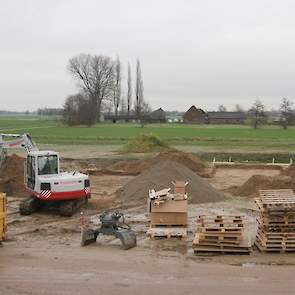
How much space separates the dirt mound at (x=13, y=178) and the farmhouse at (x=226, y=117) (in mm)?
115292

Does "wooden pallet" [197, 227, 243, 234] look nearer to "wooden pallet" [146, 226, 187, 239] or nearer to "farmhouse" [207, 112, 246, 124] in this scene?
"wooden pallet" [146, 226, 187, 239]

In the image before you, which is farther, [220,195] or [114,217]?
[220,195]

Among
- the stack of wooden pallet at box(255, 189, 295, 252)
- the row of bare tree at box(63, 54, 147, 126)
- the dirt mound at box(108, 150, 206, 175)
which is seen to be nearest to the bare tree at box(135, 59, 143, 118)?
the row of bare tree at box(63, 54, 147, 126)

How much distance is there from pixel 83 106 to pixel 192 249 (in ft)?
308

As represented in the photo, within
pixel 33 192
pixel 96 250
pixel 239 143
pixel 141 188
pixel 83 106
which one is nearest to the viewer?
pixel 96 250

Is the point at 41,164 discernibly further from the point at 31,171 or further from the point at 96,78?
the point at 96,78

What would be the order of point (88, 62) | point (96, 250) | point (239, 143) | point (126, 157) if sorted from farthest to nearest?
point (88, 62) → point (239, 143) → point (126, 157) → point (96, 250)

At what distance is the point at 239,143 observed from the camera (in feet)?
179

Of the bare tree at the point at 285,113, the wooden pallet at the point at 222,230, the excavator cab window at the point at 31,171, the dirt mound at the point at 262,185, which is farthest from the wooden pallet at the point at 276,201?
the bare tree at the point at 285,113

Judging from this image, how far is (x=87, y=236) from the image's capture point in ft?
46.9

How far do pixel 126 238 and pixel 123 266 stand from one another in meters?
1.61

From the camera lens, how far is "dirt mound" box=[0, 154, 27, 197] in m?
23.5

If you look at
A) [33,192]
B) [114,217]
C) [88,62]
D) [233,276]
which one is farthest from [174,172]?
[88,62]

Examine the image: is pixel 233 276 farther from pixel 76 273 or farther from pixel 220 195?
pixel 220 195
